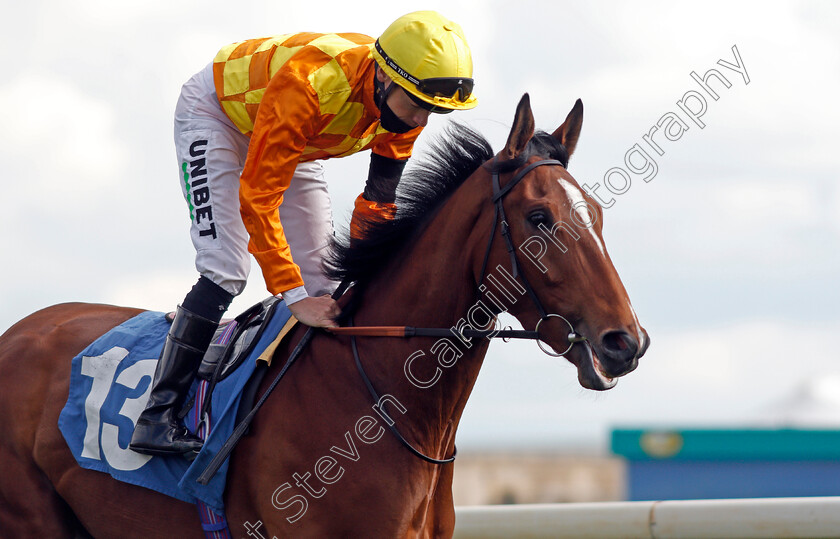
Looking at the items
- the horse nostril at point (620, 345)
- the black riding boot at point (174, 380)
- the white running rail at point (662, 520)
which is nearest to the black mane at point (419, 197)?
the black riding boot at point (174, 380)

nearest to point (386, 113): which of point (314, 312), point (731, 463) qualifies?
point (314, 312)

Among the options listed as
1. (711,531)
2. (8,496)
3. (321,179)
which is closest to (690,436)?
(711,531)

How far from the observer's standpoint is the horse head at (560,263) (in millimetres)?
2887

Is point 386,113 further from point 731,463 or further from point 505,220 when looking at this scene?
point 731,463

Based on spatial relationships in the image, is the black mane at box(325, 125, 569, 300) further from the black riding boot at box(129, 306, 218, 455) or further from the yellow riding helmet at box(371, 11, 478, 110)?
the black riding boot at box(129, 306, 218, 455)

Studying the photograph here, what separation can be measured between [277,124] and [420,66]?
53cm

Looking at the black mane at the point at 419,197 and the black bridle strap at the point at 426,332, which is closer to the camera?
the black bridle strap at the point at 426,332

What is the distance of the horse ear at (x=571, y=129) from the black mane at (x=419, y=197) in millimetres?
255

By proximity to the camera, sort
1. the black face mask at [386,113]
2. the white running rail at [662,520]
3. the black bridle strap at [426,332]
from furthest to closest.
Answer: the white running rail at [662,520]
the black face mask at [386,113]
the black bridle strap at [426,332]

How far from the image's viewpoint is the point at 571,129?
3.46m

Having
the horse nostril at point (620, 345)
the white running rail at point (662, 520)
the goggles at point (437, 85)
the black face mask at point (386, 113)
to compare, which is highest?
the goggles at point (437, 85)

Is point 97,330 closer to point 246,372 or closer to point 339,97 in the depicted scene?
point 246,372

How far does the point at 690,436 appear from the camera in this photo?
995cm

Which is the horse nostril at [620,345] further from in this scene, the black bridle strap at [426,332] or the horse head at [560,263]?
the black bridle strap at [426,332]
